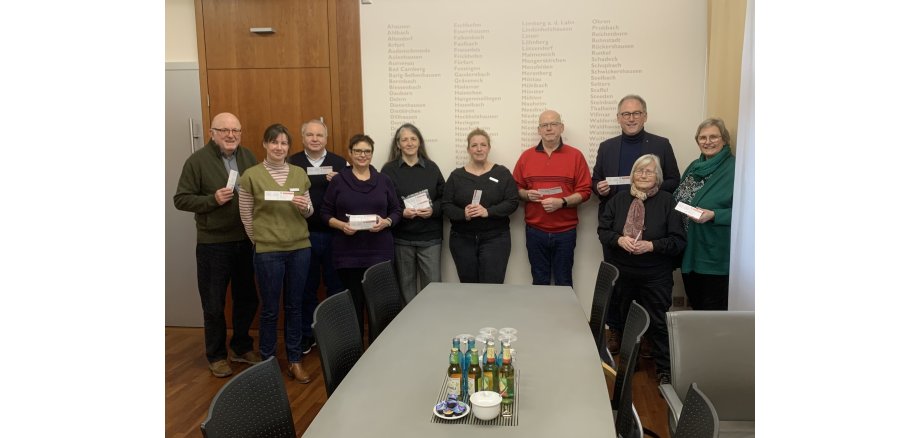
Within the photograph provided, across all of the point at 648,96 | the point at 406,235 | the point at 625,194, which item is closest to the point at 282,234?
the point at 406,235

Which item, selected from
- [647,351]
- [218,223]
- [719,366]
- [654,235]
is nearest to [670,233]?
[654,235]

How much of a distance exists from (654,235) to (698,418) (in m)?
2.44

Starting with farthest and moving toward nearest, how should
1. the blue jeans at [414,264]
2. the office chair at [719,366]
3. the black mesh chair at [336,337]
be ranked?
the blue jeans at [414,264]
the office chair at [719,366]
the black mesh chair at [336,337]

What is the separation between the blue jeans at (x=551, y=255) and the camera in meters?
4.46

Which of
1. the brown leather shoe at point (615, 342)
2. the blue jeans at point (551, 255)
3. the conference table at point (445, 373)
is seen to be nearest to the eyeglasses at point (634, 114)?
the blue jeans at point (551, 255)

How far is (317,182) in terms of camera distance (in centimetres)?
432

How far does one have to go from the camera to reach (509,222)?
15.2 ft

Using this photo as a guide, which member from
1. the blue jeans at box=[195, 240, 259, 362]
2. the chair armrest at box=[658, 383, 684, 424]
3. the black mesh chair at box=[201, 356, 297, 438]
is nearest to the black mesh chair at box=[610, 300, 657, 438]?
the chair armrest at box=[658, 383, 684, 424]

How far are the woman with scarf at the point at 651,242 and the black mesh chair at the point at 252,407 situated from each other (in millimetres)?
2528

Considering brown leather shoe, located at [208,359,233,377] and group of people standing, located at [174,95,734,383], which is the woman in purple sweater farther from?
brown leather shoe, located at [208,359,233,377]

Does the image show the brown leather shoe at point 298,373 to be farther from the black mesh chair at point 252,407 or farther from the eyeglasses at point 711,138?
the eyeglasses at point 711,138

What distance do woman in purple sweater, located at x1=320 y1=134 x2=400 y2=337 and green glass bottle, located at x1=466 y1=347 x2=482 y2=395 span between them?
88.8 inches
